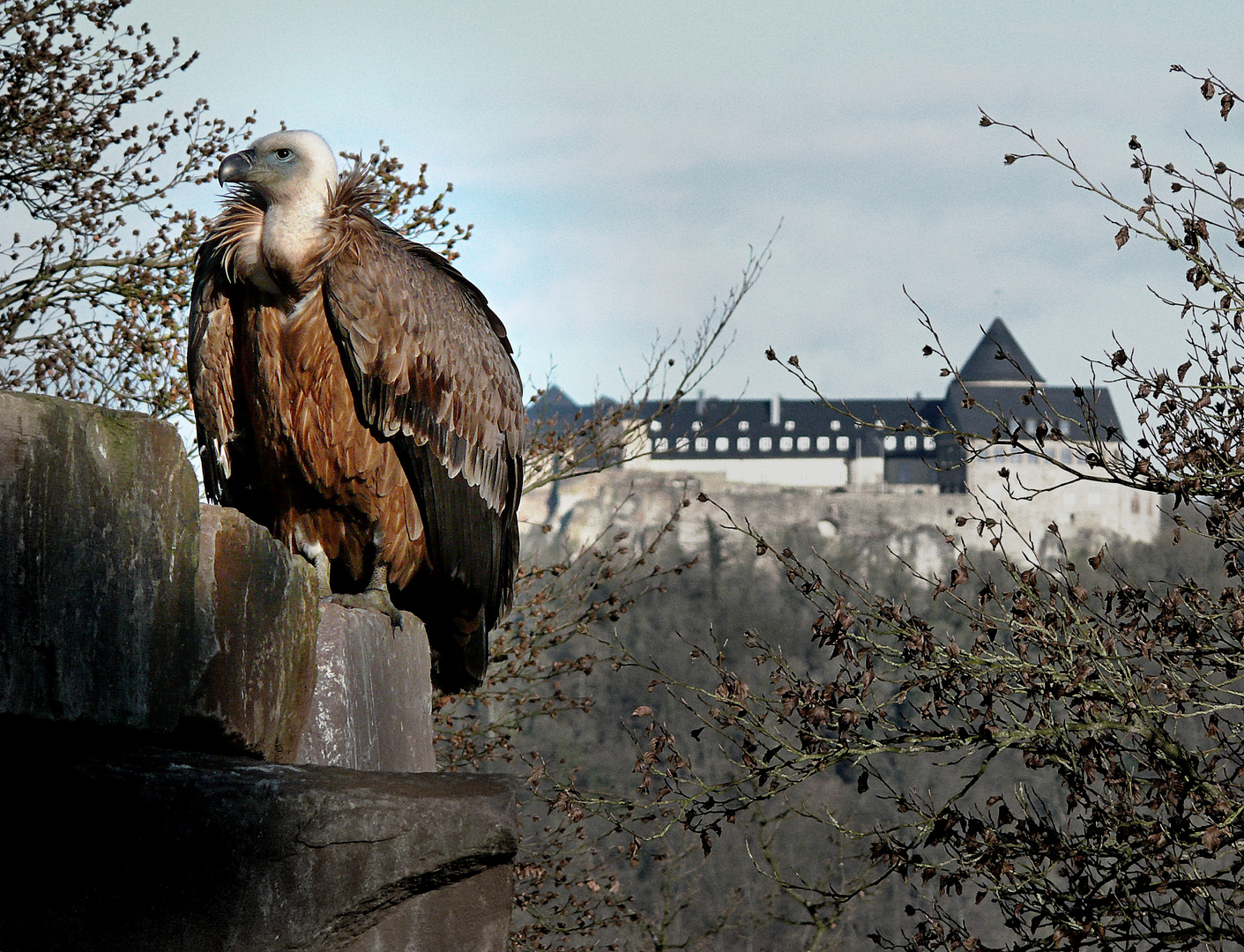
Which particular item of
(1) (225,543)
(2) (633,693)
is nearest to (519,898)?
(1) (225,543)

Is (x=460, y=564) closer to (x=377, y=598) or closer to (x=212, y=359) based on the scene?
(x=377, y=598)

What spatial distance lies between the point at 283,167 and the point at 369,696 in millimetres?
1182

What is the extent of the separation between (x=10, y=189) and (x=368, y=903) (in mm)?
6883

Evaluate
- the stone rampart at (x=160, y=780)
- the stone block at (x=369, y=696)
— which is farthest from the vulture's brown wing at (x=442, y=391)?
the stone rampart at (x=160, y=780)

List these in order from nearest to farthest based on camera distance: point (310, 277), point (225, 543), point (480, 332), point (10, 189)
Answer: point (225, 543)
point (310, 277)
point (480, 332)
point (10, 189)

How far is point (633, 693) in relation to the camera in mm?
31484

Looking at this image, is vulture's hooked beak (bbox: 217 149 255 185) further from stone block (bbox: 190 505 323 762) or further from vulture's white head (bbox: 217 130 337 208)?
stone block (bbox: 190 505 323 762)

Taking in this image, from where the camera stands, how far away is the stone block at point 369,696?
2.87 meters

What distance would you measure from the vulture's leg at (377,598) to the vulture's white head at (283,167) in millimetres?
894

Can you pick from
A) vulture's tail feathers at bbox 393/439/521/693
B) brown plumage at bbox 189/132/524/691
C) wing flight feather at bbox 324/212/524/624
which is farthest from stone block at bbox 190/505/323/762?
vulture's tail feathers at bbox 393/439/521/693

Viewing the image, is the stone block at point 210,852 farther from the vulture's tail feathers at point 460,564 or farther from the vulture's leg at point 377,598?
the vulture's tail feathers at point 460,564

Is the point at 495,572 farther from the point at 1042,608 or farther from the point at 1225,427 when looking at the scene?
the point at 1225,427

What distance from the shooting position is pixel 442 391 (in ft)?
12.3

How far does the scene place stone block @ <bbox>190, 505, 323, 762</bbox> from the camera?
6.89 ft
